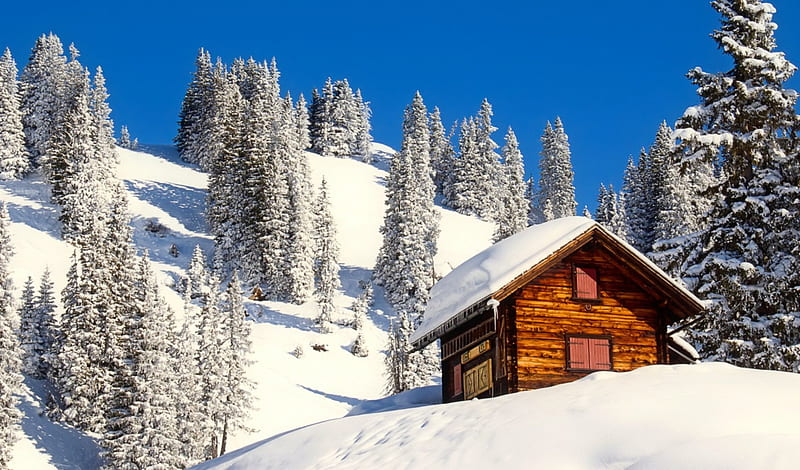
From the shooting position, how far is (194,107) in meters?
114

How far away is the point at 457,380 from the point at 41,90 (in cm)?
8029

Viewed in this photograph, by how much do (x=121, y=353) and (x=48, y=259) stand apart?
73.6 ft

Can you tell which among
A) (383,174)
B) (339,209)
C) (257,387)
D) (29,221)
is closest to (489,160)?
(383,174)

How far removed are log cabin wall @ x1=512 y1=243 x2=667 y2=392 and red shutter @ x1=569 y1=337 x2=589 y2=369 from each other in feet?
0.22

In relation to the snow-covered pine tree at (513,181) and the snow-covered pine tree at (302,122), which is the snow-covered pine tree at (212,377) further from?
the snow-covered pine tree at (302,122)

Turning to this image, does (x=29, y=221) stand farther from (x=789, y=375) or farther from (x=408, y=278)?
(x=789, y=375)

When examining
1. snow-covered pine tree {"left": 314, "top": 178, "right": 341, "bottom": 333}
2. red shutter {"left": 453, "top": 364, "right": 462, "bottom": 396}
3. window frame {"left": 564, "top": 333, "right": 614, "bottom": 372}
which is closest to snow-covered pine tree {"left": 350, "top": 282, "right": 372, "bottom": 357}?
snow-covered pine tree {"left": 314, "top": 178, "right": 341, "bottom": 333}

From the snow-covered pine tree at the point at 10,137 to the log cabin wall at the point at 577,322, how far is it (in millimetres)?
71259

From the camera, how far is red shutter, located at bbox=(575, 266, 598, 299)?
31.2 meters

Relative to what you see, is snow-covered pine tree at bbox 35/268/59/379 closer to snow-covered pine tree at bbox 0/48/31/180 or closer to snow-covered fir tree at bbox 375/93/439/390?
snow-covered fir tree at bbox 375/93/439/390

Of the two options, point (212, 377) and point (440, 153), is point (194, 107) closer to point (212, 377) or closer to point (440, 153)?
point (440, 153)

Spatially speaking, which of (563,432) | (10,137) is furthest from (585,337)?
(10,137)

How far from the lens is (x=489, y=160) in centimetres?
11981

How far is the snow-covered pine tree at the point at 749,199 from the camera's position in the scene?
28.1 m
